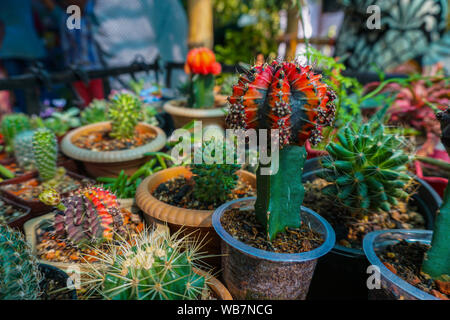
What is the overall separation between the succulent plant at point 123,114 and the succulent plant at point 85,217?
860 millimetres

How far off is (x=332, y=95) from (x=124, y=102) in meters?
1.53

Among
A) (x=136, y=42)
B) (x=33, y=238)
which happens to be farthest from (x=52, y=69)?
(x=33, y=238)

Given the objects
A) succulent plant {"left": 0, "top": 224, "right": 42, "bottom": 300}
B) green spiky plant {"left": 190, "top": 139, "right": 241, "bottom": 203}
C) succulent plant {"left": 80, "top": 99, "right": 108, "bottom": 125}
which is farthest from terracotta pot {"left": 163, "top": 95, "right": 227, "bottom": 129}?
succulent plant {"left": 0, "top": 224, "right": 42, "bottom": 300}

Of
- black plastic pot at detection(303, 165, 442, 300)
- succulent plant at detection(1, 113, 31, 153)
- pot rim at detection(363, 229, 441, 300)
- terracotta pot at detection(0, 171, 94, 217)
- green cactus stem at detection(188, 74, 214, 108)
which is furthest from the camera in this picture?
green cactus stem at detection(188, 74, 214, 108)

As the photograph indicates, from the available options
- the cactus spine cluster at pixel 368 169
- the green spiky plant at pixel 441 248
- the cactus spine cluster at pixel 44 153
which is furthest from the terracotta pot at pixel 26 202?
the green spiky plant at pixel 441 248

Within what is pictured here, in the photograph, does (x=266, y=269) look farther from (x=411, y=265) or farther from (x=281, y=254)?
(x=411, y=265)

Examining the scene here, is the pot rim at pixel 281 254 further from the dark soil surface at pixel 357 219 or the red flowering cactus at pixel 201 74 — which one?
the red flowering cactus at pixel 201 74

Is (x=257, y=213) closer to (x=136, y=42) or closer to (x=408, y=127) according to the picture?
(x=408, y=127)

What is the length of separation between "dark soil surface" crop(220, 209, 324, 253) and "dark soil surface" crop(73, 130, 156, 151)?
44.3 inches

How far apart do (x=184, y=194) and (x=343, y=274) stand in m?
0.83

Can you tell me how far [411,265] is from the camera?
1016mm

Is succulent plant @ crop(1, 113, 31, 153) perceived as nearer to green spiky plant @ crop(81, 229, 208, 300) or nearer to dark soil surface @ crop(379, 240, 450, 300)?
green spiky plant @ crop(81, 229, 208, 300)

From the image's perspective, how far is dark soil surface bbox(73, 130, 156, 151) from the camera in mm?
1982

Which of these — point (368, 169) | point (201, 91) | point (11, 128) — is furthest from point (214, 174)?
point (11, 128)
